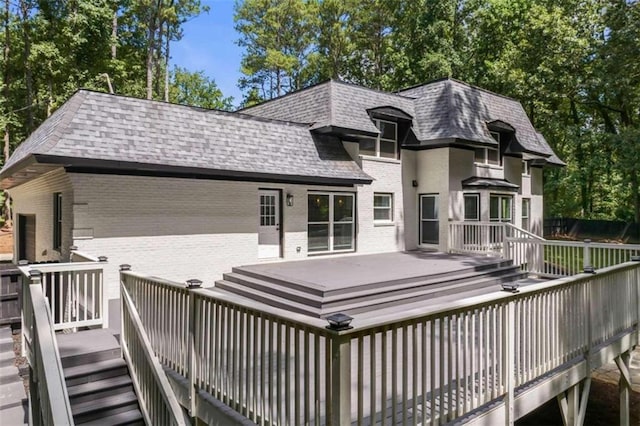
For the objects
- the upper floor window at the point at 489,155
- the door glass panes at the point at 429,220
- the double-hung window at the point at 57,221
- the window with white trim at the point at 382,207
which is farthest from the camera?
the upper floor window at the point at 489,155

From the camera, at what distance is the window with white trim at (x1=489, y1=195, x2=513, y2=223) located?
52.2ft

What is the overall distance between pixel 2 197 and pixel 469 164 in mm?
27174

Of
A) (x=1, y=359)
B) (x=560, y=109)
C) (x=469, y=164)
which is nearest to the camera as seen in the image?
(x=1, y=359)

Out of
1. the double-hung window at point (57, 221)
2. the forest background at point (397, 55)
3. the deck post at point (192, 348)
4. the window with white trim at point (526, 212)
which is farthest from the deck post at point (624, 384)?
the forest background at point (397, 55)

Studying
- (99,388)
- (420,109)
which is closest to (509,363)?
(99,388)

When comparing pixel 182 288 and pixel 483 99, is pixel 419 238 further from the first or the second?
pixel 182 288

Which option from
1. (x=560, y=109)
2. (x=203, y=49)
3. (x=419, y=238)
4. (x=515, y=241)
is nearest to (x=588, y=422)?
(x=515, y=241)

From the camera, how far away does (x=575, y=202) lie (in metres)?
36.8

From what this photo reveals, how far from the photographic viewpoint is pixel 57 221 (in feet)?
33.1

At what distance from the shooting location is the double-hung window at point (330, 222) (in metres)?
12.8

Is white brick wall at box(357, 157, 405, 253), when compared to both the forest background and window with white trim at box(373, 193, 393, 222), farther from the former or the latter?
the forest background

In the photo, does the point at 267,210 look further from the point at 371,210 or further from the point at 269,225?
the point at 371,210

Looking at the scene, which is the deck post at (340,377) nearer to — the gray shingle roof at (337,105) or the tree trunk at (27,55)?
the gray shingle roof at (337,105)

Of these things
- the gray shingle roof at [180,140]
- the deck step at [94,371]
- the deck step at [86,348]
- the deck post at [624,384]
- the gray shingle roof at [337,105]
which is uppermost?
the gray shingle roof at [337,105]
